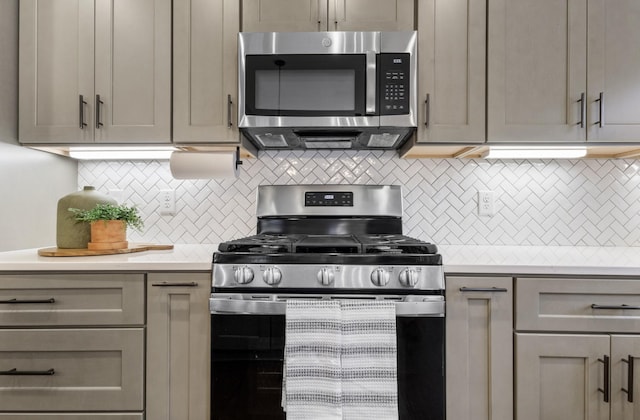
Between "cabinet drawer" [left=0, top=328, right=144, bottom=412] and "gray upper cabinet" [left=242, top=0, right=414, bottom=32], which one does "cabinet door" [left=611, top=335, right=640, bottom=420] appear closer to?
"gray upper cabinet" [left=242, top=0, right=414, bottom=32]

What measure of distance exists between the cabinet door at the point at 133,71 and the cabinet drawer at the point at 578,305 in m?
1.60

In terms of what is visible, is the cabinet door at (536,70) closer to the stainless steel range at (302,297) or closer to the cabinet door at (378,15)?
the cabinet door at (378,15)

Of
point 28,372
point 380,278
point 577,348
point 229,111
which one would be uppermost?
point 229,111

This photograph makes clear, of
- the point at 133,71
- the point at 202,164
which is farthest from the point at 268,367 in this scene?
the point at 133,71

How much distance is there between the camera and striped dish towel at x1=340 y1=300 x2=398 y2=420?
4.48ft

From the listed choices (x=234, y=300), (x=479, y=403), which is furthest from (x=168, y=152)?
(x=479, y=403)

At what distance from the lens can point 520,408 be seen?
145cm

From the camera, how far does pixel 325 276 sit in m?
1.43

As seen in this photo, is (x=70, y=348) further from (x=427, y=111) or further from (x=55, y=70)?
(x=427, y=111)

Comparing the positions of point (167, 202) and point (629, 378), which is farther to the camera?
point (167, 202)

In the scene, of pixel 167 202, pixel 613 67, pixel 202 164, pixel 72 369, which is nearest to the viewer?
pixel 72 369

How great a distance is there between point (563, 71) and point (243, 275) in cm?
157

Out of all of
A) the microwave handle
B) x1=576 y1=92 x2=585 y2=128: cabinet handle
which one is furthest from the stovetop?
x1=576 y1=92 x2=585 y2=128: cabinet handle

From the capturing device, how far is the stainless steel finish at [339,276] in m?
1.43
